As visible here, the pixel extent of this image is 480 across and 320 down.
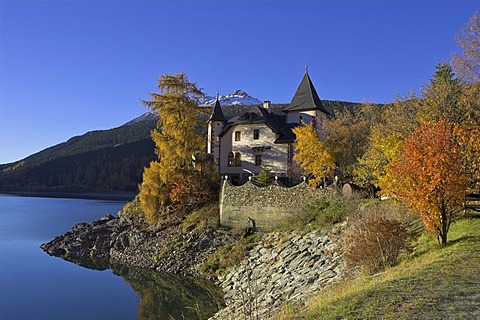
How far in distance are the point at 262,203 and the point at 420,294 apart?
1831 centimetres

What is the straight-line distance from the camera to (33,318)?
16.9m

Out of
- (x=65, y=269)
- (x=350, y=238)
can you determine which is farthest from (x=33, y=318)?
(x=350, y=238)

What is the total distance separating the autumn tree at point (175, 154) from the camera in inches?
1165

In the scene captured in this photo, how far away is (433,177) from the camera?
11492 mm

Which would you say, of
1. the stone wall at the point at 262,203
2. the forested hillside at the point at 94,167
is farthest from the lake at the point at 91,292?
the forested hillside at the point at 94,167

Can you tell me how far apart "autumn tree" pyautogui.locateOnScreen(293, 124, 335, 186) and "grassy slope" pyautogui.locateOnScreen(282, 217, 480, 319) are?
628 inches

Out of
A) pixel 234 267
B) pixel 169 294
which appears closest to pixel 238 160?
pixel 234 267

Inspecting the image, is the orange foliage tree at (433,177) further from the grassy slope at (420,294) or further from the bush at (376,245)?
the grassy slope at (420,294)

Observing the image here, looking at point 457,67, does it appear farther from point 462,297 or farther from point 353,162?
point 462,297

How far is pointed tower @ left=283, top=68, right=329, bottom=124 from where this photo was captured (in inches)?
1405

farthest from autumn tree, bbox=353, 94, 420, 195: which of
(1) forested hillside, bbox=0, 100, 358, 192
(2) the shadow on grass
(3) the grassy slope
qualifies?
(1) forested hillside, bbox=0, 100, 358, 192

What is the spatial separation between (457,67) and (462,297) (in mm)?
17536

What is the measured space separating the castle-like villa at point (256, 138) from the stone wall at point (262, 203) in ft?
22.1

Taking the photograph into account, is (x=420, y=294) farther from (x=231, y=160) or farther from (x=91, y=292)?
(x=231, y=160)
